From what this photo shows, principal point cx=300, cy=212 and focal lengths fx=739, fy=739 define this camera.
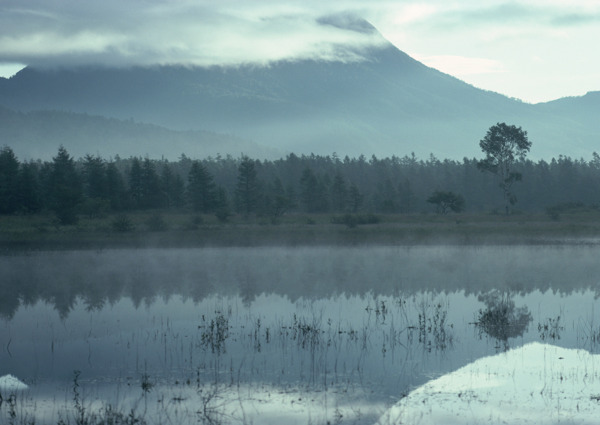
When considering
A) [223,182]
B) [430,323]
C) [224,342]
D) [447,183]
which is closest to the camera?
[224,342]

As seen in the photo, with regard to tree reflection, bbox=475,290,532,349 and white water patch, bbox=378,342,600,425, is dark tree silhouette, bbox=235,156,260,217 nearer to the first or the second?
tree reflection, bbox=475,290,532,349

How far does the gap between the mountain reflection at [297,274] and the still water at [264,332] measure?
131mm

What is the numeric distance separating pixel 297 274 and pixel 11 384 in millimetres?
21775

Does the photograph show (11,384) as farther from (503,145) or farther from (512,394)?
(503,145)

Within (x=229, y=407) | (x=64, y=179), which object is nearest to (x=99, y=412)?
(x=229, y=407)

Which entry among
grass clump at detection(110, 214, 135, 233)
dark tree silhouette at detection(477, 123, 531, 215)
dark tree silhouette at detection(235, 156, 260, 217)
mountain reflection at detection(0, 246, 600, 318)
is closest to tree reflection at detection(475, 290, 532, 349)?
mountain reflection at detection(0, 246, 600, 318)

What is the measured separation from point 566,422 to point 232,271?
27.1 m

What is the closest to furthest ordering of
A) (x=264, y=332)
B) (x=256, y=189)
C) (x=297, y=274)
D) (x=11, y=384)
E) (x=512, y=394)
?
(x=512, y=394), (x=11, y=384), (x=264, y=332), (x=297, y=274), (x=256, y=189)

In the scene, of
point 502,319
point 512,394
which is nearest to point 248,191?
point 502,319

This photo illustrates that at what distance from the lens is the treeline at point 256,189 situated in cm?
8412

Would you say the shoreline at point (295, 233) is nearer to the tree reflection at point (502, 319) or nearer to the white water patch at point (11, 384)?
the tree reflection at point (502, 319)

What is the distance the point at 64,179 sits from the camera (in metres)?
92.8

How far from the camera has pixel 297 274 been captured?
120ft

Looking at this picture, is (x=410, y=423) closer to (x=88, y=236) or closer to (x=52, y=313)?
(x=52, y=313)
